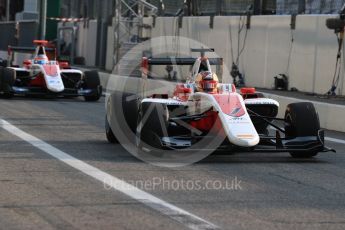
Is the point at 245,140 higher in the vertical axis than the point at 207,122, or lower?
lower

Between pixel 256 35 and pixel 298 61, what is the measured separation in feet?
9.00

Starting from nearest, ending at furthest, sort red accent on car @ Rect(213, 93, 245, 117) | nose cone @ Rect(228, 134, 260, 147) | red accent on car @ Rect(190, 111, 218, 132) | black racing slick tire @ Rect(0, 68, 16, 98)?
nose cone @ Rect(228, 134, 260, 147) < red accent on car @ Rect(213, 93, 245, 117) < red accent on car @ Rect(190, 111, 218, 132) < black racing slick tire @ Rect(0, 68, 16, 98)

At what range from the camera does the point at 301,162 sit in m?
10.6

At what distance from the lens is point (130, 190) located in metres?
8.14

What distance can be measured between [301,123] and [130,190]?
342 cm

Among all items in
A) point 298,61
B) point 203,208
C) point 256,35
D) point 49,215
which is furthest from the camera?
point 256,35

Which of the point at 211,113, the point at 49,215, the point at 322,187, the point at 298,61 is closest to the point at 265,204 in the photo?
the point at 322,187

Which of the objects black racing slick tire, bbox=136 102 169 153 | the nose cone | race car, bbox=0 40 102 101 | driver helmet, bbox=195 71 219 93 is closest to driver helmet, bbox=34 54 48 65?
race car, bbox=0 40 102 101

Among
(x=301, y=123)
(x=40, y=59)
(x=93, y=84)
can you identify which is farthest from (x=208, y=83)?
(x=40, y=59)

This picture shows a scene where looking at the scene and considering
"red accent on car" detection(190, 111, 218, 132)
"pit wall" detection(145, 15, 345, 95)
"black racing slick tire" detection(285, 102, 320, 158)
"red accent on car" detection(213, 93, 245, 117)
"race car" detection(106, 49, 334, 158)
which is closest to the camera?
"race car" detection(106, 49, 334, 158)

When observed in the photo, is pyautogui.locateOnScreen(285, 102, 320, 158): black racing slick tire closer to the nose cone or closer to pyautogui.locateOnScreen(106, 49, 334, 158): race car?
pyautogui.locateOnScreen(106, 49, 334, 158): race car

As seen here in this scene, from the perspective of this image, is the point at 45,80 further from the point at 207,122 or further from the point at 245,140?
the point at 245,140

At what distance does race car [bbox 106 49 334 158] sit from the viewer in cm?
1020

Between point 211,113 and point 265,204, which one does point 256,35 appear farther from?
point 265,204
